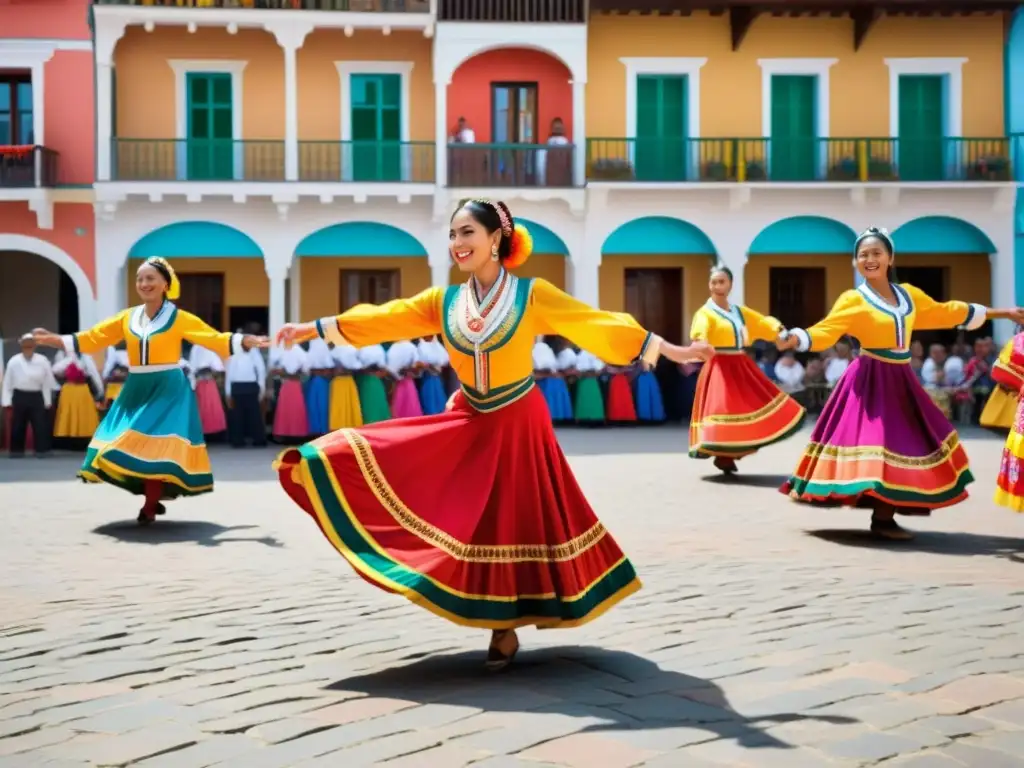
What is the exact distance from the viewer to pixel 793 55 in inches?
1032

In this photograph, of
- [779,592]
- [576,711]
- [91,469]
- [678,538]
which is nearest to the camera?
[576,711]

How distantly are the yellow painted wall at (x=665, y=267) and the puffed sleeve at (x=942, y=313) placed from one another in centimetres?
1743

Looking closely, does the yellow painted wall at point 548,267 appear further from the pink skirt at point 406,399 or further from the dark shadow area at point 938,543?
the dark shadow area at point 938,543

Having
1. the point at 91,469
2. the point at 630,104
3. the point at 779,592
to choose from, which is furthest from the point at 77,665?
the point at 630,104

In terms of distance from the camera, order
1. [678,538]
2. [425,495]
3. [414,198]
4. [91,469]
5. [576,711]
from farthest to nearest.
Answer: [414,198] < [91,469] < [678,538] < [425,495] < [576,711]

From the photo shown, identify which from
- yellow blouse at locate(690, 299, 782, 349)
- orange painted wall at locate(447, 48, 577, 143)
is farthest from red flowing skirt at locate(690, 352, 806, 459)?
orange painted wall at locate(447, 48, 577, 143)

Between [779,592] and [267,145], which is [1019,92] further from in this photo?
[779,592]

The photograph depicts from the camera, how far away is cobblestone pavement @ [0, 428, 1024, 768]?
420 cm

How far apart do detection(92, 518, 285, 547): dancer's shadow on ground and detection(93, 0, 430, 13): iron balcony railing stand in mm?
15991

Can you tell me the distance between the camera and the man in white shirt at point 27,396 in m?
17.8

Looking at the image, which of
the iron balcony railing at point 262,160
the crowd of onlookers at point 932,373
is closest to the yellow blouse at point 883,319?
the crowd of onlookers at point 932,373

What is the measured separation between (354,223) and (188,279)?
136 inches

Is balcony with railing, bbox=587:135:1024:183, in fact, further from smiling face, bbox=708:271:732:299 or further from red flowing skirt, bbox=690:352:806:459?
red flowing skirt, bbox=690:352:806:459

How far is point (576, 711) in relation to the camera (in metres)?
4.59
